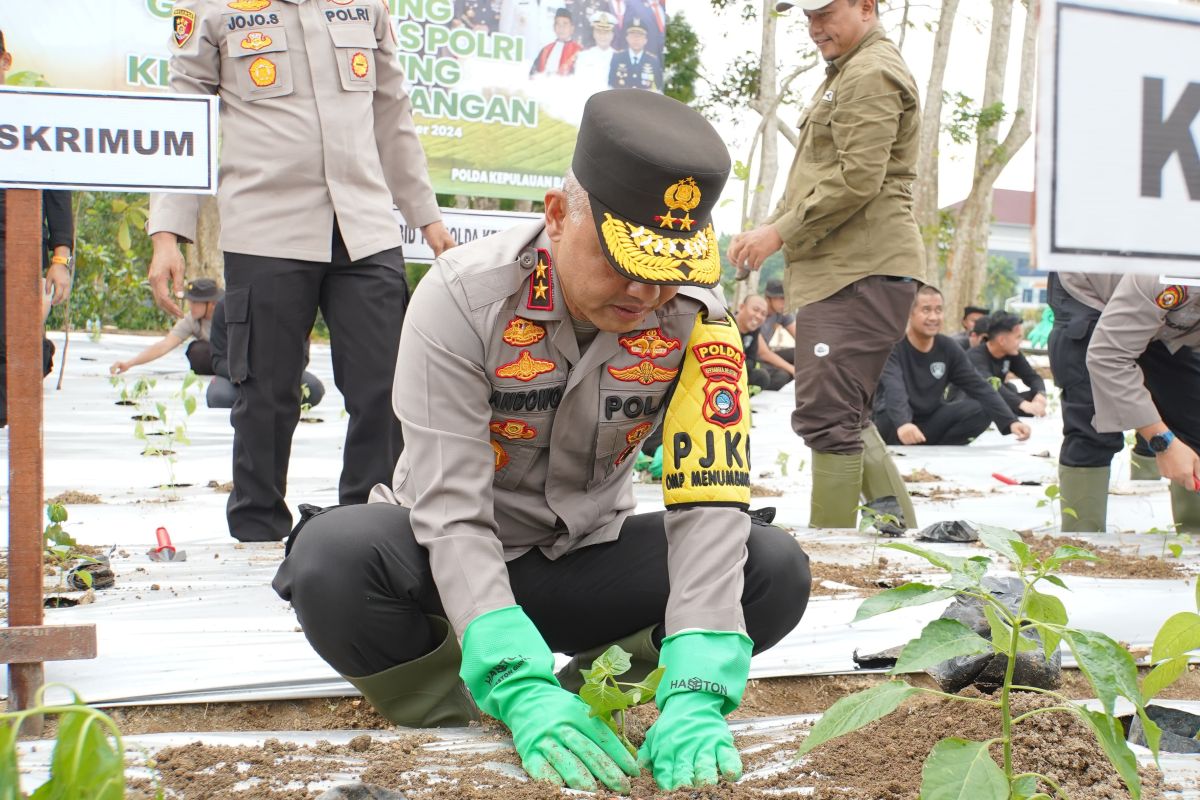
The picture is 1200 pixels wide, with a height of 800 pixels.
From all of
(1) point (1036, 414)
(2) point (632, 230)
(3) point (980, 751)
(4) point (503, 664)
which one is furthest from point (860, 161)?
(1) point (1036, 414)

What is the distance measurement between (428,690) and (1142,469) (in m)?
4.42

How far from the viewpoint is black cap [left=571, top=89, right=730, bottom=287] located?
5.44ft

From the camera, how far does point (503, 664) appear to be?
1712 millimetres

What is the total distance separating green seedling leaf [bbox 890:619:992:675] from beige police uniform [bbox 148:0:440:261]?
7.13ft

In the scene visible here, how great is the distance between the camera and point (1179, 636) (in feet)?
4.68

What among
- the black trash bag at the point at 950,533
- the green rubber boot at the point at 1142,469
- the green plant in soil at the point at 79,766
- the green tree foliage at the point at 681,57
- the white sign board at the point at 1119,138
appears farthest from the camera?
the green tree foliage at the point at 681,57

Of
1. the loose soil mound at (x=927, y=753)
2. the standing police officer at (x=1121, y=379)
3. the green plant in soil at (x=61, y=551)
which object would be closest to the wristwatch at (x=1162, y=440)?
the standing police officer at (x=1121, y=379)

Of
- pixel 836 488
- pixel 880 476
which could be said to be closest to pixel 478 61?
pixel 880 476

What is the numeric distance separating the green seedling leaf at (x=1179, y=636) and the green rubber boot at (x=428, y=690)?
3.51 feet

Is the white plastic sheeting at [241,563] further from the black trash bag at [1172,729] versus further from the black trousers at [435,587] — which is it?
the black trash bag at [1172,729]

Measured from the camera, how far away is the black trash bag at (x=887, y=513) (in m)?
3.66

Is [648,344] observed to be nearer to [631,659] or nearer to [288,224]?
[631,659]

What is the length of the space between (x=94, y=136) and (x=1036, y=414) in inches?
294

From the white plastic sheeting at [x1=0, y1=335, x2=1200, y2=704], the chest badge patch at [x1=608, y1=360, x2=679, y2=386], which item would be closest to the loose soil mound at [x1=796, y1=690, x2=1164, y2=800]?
the white plastic sheeting at [x1=0, y1=335, x2=1200, y2=704]
